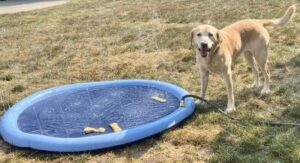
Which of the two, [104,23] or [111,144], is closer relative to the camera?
[111,144]

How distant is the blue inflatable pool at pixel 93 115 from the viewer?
4.41 meters

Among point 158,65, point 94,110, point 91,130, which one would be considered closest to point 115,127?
point 91,130

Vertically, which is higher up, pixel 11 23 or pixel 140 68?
pixel 140 68

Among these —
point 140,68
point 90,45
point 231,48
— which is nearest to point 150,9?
point 90,45

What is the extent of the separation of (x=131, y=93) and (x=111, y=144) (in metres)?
1.25

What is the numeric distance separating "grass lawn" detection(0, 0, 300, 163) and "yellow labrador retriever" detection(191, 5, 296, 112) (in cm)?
35

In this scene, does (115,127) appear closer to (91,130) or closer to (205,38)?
(91,130)

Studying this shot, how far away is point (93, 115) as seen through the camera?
502 centimetres

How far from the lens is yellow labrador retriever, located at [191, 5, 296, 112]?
469 centimetres

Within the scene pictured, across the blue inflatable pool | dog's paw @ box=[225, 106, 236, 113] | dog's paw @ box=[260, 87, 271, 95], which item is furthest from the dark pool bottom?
dog's paw @ box=[260, 87, 271, 95]

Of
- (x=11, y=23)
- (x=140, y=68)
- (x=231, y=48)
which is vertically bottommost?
(x=11, y=23)

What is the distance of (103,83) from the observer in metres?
5.92

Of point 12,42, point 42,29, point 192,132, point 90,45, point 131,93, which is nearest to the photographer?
point 192,132

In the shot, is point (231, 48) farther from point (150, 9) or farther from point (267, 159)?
point (150, 9)
